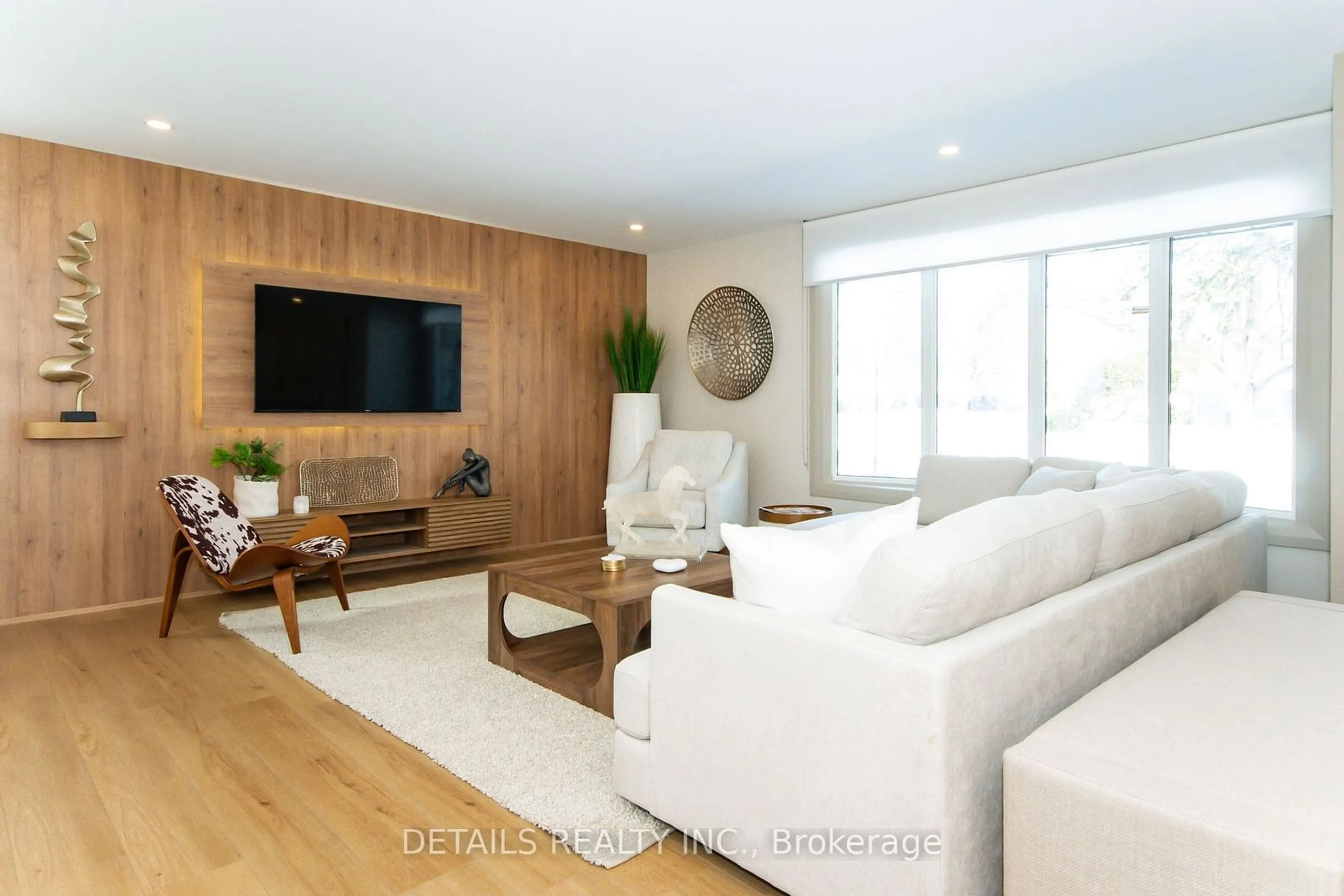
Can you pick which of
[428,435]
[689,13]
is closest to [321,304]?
[428,435]

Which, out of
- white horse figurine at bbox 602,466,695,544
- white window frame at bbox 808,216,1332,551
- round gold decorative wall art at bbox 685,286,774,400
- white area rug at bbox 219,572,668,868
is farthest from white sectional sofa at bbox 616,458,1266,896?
round gold decorative wall art at bbox 685,286,774,400

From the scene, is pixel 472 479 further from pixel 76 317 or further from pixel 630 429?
pixel 76 317

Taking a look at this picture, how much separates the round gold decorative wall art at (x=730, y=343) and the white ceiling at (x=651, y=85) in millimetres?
1443

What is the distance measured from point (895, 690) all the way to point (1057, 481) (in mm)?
2864

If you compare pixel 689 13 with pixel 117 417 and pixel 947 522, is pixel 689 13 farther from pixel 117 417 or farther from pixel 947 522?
pixel 117 417

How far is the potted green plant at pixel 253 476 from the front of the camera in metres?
4.42

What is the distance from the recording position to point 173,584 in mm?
3645

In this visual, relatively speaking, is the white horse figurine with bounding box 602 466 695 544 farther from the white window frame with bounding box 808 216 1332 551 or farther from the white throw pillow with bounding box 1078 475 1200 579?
the white window frame with bounding box 808 216 1332 551

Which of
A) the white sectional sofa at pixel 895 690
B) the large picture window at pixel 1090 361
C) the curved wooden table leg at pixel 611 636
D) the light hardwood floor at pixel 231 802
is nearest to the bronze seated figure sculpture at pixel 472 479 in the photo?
the light hardwood floor at pixel 231 802

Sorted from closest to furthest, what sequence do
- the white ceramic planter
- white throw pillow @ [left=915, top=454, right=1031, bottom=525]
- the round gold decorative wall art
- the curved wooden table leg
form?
the curved wooden table leg, white throw pillow @ [left=915, top=454, right=1031, bottom=525], the white ceramic planter, the round gold decorative wall art

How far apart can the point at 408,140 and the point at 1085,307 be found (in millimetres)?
3849

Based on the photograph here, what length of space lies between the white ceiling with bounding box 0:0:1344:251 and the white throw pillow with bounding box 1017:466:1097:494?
169 cm

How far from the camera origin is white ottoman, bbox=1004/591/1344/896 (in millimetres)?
1089

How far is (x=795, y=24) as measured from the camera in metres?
2.72
